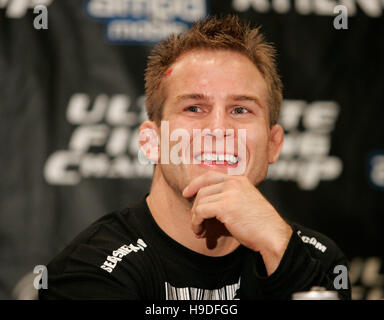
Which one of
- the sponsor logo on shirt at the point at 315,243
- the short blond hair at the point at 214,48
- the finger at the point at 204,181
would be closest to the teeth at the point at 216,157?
the finger at the point at 204,181

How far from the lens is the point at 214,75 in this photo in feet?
5.75

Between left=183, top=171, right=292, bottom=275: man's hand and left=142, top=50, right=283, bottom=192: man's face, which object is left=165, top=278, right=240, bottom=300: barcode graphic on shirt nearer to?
left=183, top=171, right=292, bottom=275: man's hand

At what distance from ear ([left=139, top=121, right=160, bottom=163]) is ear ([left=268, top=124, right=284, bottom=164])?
0.43 meters

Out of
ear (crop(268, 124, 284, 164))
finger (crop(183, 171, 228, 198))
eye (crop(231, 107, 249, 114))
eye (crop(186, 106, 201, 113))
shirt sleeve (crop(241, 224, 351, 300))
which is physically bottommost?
shirt sleeve (crop(241, 224, 351, 300))

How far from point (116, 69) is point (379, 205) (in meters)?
1.47

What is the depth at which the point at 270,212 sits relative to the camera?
5.11ft

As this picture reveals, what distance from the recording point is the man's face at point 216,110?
1.73 metres

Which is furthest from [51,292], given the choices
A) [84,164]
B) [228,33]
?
[228,33]

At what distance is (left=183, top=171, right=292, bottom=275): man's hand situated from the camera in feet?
4.88

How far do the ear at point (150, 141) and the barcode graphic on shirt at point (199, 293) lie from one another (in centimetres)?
48

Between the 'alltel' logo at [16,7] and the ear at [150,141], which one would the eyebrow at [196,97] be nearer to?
the ear at [150,141]

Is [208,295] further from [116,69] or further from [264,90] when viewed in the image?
[116,69]

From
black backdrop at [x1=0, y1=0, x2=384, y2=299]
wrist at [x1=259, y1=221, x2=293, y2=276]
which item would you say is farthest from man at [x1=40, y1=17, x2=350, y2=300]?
black backdrop at [x1=0, y1=0, x2=384, y2=299]
